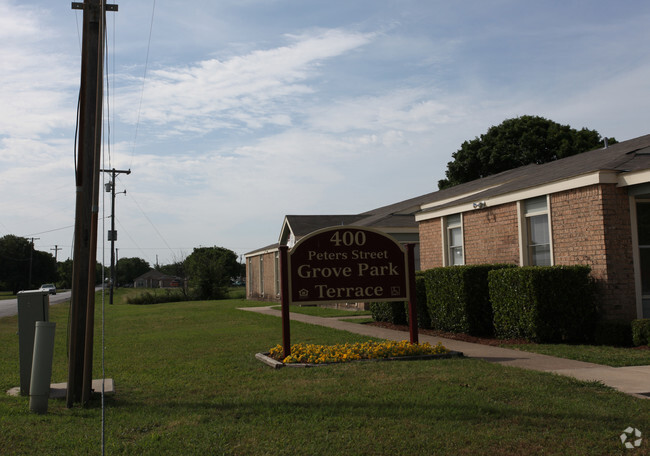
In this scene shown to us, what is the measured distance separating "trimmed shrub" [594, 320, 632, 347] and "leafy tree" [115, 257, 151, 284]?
14686 cm

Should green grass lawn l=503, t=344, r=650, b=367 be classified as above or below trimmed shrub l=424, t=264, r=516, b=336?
below

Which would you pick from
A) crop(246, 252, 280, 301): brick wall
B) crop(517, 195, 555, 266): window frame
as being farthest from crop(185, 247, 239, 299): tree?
crop(517, 195, 555, 266): window frame

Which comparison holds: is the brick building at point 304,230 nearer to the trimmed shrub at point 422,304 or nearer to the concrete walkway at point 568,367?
the trimmed shrub at point 422,304

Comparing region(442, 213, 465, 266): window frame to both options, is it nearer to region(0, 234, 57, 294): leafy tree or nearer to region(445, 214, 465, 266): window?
region(445, 214, 465, 266): window

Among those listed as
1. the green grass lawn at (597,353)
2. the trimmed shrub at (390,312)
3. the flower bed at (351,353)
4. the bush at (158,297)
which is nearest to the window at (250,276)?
the bush at (158,297)

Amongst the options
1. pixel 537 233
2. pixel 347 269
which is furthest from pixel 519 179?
pixel 347 269

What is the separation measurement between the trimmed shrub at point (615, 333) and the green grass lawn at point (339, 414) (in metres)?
3.67

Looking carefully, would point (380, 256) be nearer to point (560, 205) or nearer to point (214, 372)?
point (214, 372)

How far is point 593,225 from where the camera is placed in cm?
1211

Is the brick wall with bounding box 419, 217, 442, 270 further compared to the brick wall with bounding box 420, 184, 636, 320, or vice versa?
the brick wall with bounding box 419, 217, 442, 270

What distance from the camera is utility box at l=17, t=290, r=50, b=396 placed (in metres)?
7.89

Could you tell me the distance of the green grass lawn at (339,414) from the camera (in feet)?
17.3

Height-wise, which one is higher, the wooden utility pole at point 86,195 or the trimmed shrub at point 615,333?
the wooden utility pole at point 86,195

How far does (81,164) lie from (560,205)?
979 centimetres
